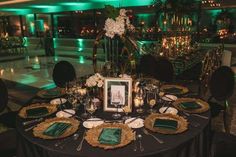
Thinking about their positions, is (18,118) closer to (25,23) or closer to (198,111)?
(198,111)

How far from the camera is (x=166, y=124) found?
1740 millimetres

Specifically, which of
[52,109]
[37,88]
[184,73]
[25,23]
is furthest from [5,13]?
[52,109]

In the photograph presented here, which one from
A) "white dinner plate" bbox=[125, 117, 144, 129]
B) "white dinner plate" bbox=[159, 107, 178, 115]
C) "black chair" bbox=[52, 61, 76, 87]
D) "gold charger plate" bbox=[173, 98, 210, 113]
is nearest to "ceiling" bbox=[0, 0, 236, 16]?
"black chair" bbox=[52, 61, 76, 87]

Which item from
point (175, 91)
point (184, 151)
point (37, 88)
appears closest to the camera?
point (184, 151)

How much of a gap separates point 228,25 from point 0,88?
A: 8.63 meters

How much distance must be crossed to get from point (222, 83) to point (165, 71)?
1084 mm

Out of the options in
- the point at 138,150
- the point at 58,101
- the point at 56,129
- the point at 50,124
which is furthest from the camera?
the point at 58,101

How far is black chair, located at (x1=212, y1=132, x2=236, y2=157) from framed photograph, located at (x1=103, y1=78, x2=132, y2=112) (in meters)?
0.84

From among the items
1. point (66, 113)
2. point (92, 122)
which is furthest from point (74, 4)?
point (92, 122)

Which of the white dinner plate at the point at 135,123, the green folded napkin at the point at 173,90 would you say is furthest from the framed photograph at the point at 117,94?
the green folded napkin at the point at 173,90

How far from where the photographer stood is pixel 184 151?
5.26 ft

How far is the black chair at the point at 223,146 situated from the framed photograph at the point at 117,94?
2.76ft

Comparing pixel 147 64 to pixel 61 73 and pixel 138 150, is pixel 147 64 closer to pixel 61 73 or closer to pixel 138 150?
pixel 61 73

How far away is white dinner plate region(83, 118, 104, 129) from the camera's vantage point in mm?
1799
